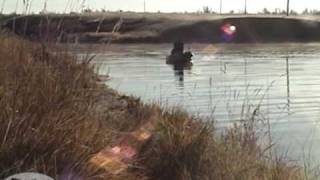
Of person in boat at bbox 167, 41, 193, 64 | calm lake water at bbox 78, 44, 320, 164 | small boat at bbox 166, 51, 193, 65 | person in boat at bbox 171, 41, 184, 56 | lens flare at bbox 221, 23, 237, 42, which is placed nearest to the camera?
calm lake water at bbox 78, 44, 320, 164

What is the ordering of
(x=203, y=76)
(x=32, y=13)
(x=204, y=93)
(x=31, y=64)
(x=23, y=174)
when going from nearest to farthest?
(x=23, y=174) → (x=31, y=64) → (x=32, y=13) → (x=204, y=93) → (x=203, y=76)

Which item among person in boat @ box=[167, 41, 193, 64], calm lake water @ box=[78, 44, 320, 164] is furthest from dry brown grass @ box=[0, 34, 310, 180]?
person in boat @ box=[167, 41, 193, 64]

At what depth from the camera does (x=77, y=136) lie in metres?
5.70

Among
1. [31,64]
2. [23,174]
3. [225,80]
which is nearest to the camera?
[23,174]

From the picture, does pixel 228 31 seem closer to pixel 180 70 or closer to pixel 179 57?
pixel 179 57

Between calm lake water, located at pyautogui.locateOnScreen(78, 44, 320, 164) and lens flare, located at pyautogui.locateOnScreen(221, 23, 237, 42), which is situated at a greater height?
lens flare, located at pyautogui.locateOnScreen(221, 23, 237, 42)

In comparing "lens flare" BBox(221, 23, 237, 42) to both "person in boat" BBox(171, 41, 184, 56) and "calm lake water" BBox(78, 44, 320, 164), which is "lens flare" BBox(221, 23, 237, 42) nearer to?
"person in boat" BBox(171, 41, 184, 56)

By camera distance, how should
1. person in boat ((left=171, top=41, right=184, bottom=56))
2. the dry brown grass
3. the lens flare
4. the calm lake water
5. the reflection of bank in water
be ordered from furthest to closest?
the lens flare → person in boat ((left=171, top=41, right=184, bottom=56)) → the reflection of bank in water → the calm lake water → the dry brown grass

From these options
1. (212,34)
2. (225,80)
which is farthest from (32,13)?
(212,34)

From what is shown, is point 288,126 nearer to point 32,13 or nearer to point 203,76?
point 32,13

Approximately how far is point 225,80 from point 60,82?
792 inches

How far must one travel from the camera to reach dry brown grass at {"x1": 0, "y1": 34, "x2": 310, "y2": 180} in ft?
17.6

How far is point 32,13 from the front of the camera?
799cm

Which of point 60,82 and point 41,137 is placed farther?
point 60,82
